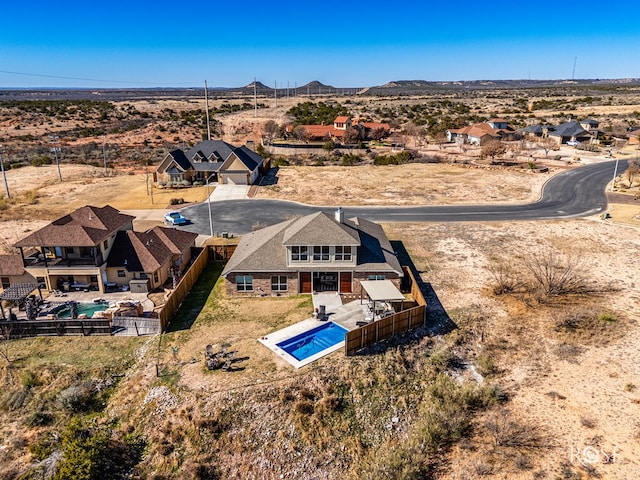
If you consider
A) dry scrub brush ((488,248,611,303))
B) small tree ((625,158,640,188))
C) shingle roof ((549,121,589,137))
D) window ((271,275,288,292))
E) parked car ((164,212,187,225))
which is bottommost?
dry scrub brush ((488,248,611,303))

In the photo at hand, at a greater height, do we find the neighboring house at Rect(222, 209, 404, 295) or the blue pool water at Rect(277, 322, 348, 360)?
the neighboring house at Rect(222, 209, 404, 295)

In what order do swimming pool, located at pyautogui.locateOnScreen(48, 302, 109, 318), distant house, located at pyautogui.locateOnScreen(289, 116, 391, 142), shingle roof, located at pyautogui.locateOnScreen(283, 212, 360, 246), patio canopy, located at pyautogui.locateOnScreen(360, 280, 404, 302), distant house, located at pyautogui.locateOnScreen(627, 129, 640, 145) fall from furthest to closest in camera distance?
distant house, located at pyautogui.locateOnScreen(289, 116, 391, 142)
distant house, located at pyautogui.locateOnScreen(627, 129, 640, 145)
shingle roof, located at pyautogui.locateOnScreen(283, 212, 360, 246)
swimming pool, located at pyautogui.locateOnScreen(48, 302, 109, 318)
patio canopy, located at pyautogui.locateOnScreen(360, 280, 404, 302)

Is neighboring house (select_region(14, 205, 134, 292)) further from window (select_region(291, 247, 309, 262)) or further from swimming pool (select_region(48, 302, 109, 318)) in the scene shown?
window (select_region(291, 247, 309, 262))

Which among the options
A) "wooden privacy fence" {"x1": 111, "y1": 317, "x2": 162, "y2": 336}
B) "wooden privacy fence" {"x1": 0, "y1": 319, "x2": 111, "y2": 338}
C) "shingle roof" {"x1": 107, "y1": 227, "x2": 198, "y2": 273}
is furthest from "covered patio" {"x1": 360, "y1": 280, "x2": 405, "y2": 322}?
"wooden privacy fence" {"x1": 0, "y1": 319, "x2": 111, "y2": 338}

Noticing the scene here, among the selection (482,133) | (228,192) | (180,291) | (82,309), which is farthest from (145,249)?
(482,133)

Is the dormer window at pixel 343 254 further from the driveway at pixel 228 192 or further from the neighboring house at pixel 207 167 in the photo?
the neighboring house at pixel 207 167
